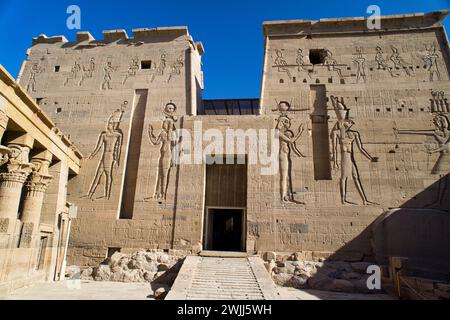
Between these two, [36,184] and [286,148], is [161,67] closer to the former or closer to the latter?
[286,148]

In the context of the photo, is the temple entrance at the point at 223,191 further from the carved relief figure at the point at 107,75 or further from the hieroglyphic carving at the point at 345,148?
the carved relief figure at the point at 107,75

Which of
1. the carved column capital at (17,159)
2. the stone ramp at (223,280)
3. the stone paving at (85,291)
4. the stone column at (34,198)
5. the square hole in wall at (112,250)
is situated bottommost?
the stone paving at (85,291)

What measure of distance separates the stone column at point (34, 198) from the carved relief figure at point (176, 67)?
7.15 m

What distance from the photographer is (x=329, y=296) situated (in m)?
9.29

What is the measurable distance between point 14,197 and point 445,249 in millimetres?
14578

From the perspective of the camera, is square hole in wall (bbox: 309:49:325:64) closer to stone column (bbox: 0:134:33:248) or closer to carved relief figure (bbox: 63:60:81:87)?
carved relief figure (bbox: 63:60:81:87)

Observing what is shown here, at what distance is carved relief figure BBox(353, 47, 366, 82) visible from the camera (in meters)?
14.2

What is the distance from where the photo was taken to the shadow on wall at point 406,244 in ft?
33.2

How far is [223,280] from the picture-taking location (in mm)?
9172

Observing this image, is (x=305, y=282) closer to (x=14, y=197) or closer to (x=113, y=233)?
(x=113, y=233)

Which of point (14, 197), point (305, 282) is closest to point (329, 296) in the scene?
point (305, 282)

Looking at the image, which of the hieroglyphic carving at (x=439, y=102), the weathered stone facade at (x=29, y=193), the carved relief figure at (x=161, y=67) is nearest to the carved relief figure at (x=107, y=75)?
the carved relief figure at (x=161, y=67)

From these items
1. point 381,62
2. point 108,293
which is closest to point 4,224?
point 108,293

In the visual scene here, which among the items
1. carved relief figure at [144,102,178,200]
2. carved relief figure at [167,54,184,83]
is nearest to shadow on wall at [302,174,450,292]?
carved relief figure at [144,102,178,200]
